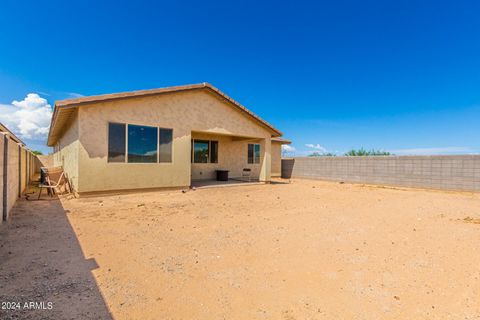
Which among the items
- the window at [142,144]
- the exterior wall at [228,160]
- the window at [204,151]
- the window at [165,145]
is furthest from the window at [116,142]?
the window at [204,151]

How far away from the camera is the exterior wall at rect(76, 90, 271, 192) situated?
26.4 ft

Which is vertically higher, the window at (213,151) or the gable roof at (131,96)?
the gable roof at (131,96)

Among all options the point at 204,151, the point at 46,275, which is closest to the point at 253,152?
the point at 204,151

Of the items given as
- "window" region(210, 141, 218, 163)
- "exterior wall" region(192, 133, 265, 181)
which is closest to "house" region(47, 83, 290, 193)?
"exterior wall" region(192, 133, 265, 181)

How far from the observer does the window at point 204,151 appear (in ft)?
45.2

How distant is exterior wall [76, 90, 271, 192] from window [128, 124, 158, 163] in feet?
0.69

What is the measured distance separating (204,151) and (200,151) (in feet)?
0.91

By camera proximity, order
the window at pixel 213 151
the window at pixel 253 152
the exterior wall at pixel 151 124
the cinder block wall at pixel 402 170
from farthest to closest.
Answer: the window at pixel 253 152 < the window at pixel 213 151 < the cinder block wall at pixel 402 170 < the exterior wall at pixel 151 124

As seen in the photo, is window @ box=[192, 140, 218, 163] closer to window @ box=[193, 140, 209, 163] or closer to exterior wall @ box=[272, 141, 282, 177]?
window @ box=[193, 140, 209, 163]

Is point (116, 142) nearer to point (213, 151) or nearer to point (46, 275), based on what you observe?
point (46, 275)

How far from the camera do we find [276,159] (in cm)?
1988

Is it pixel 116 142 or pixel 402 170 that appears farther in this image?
pixel 402 170

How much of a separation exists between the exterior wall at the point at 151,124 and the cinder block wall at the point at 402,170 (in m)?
7.77

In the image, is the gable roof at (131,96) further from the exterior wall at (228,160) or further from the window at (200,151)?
the window at (200,151)
